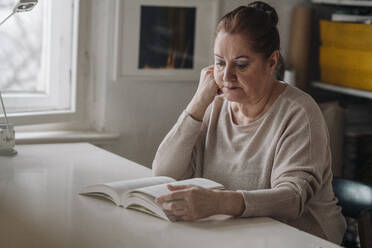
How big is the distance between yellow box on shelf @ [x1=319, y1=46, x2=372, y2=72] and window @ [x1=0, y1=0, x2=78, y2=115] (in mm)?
1259

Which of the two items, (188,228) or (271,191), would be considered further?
(271,191)

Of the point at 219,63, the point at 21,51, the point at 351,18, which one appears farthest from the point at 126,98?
the point at 351,18

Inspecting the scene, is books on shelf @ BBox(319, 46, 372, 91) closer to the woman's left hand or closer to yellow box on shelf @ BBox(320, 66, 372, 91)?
yellow box on shelf @ BBox(320, 66, 372, 91)

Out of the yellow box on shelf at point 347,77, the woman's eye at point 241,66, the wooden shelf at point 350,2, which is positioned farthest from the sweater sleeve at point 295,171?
the wooden shelf at point 350,2

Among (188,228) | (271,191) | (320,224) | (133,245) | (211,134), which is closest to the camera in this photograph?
(133,245)

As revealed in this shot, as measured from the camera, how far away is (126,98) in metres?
2.67

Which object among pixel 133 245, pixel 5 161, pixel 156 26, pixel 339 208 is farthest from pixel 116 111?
pixel 133 245

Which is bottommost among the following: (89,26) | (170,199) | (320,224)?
(320,224)

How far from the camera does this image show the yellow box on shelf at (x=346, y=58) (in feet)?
9.05

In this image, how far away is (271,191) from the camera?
1.59 meters

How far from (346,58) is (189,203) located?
5.44 ft

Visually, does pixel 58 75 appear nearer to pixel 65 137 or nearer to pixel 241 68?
pixel 65 137

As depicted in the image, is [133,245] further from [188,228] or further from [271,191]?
[271,191]

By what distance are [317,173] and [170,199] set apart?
1.49 feet
